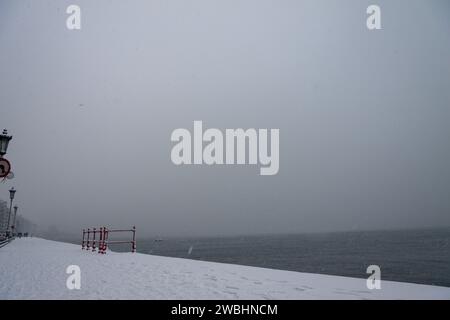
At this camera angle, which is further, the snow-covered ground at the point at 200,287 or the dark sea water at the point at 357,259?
A: the dark sea water at the point at 357,259

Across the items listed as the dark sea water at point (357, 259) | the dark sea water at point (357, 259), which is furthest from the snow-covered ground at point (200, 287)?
the dark sea water at point (357, 259)

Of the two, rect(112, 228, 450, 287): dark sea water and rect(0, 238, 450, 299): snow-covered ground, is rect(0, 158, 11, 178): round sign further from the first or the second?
rect(112, 228, 450, 287): dark sea water

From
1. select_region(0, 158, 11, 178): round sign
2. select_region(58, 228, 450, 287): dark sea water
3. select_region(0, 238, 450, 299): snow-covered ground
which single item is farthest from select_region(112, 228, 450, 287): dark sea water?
select_region(0, 158, 11, 178): round sign

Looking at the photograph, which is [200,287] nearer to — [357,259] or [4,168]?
[4,168]

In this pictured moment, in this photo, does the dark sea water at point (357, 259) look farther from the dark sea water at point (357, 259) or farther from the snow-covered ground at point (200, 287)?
the snow-covered ground at point (200, 287)

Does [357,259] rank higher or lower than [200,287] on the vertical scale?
lower

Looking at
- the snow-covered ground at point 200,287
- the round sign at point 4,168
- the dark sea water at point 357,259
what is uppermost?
the round sign at point 4,168

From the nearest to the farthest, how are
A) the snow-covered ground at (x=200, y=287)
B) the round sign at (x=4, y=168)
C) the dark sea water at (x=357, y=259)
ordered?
the snow-covered ground at (x=200, y=287) → the round sign at (x=4, y=168) → the dark sea water at (x=357, y=259)

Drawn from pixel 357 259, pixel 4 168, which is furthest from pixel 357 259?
pixel 4 168
